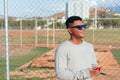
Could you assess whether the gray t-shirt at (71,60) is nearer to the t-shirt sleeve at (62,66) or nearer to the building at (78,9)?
the t-shirt sleeve at (62,66)

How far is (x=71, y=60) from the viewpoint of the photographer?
12.4 ft

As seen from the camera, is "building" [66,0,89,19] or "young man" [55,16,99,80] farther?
"building" [66,0,89,19]

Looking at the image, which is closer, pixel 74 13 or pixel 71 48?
pixel 71 48

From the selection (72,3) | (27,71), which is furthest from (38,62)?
(72,3)

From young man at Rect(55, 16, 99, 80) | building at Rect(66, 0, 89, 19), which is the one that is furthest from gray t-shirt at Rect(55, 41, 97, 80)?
building at Rect(66, 0, 89, 19)

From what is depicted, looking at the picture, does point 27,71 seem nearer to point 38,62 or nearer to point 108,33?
point 38,62

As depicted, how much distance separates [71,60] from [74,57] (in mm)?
47

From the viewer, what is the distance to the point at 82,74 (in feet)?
11.7

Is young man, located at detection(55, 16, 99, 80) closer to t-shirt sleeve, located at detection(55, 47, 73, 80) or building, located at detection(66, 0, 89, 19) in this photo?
t-shirt sleeve, located at detection(55, 47, 73, 80)

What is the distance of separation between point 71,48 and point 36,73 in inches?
368

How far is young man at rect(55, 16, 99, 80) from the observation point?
363 cm

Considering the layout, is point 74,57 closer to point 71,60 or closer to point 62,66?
point 71,60

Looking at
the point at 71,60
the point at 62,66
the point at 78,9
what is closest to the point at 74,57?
the point at 71,60

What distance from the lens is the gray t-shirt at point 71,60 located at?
3.66 meters
